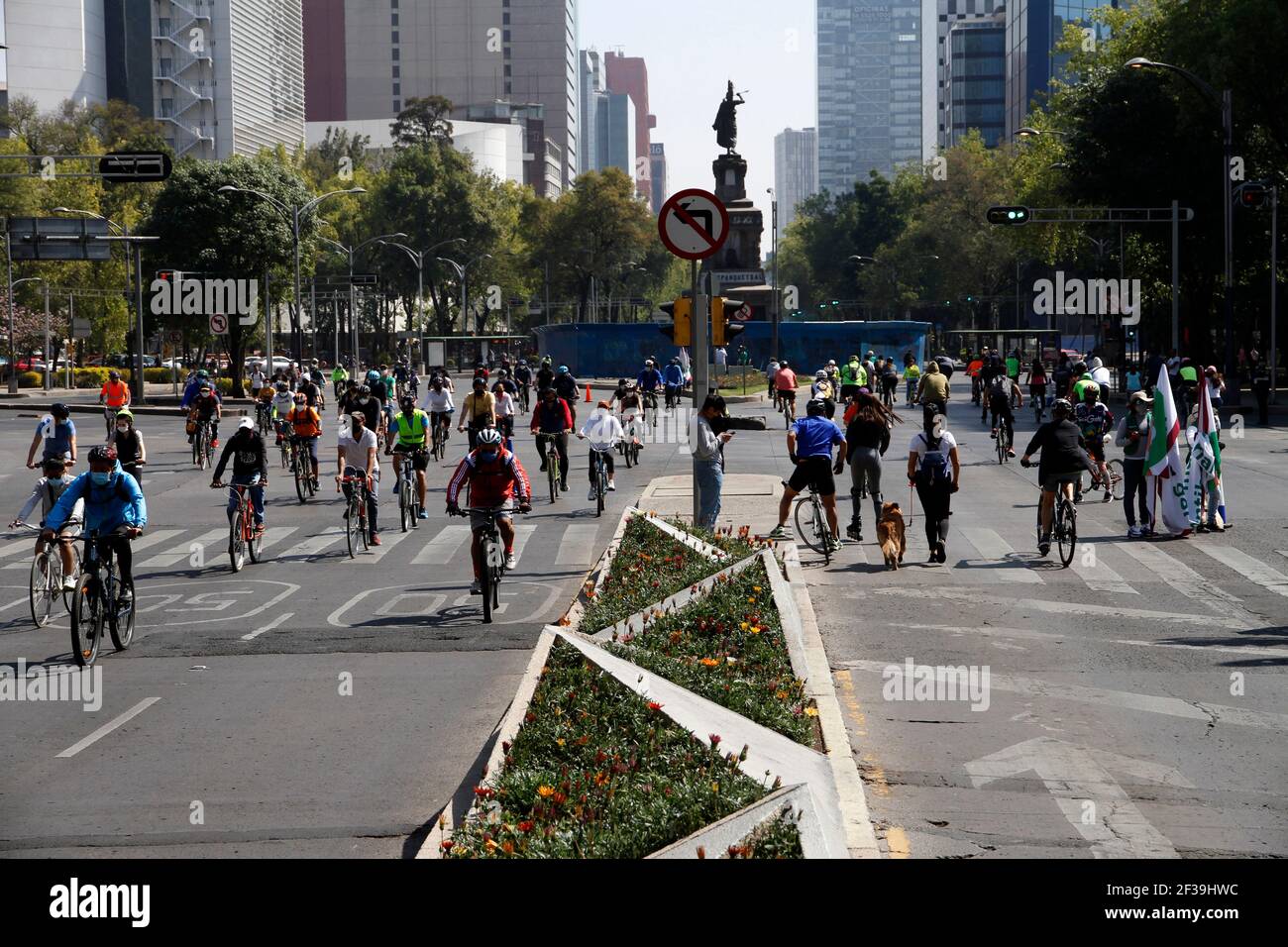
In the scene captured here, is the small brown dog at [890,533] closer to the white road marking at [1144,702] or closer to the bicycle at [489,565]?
the bicycle at [489,565]

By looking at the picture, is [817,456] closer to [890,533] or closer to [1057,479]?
[890,533]

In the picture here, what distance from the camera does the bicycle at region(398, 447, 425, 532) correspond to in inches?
864

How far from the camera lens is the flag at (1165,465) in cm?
1961

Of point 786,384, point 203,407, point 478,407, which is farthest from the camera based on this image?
point 786,384

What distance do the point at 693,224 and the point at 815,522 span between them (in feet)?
18.2

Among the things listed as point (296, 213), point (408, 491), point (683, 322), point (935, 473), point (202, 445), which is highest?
point (296, 213)

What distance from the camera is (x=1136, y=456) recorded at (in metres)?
20.0

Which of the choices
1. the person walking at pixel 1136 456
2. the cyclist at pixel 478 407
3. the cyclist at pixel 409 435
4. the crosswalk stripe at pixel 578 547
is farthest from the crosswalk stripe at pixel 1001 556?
the cyclist at pixel 478 407

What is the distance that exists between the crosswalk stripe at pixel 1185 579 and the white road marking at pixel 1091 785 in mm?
5413

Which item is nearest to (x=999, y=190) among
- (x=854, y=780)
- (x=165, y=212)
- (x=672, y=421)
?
(x=165, y=212)

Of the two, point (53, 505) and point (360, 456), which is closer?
point (53, 505)

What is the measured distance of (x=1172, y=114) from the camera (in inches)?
2173

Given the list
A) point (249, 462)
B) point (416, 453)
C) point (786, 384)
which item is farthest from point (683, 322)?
point (786, 384)
